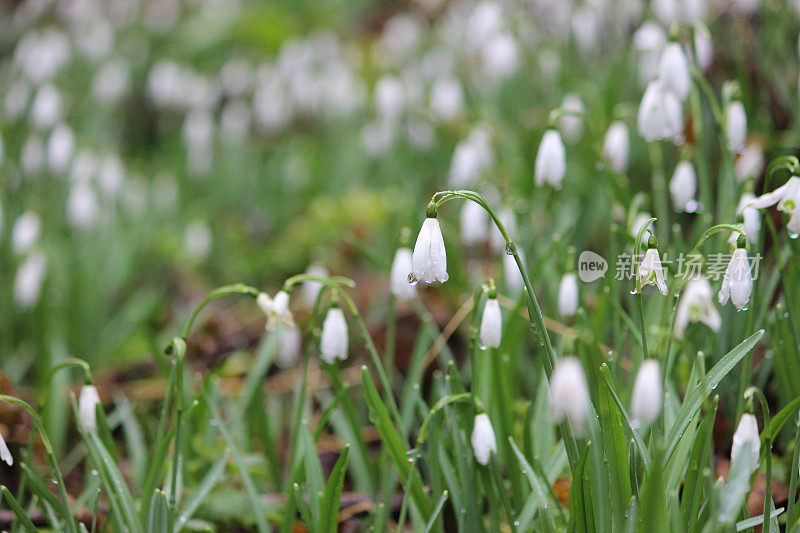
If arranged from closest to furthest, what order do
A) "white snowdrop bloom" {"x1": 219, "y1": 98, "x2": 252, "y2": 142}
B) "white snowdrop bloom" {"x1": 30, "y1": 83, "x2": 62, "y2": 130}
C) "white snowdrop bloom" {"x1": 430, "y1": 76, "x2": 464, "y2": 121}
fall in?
"white snowdrop bloom" {"x1": 430, "y1": 76, "x2": 464, "y2": 121} → "white snowdrop bloom" {"x1": 30, "y1": 83, "x2": 62, "y2": 130} → "white snowdrop bloom" {"x1": 219, "y1": 98, "x2": 252, "y2": 142}

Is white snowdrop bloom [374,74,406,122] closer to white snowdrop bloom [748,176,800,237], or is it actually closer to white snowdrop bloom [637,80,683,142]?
white snowdrop bloom [637,80,683,142]

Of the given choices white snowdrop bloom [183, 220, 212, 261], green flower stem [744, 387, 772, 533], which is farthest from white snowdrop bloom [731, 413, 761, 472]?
white snowdrop bloom [183, 220, 212, 261]

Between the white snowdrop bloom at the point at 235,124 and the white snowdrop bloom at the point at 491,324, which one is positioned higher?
the white snowdrop bloom at the point at 235,124

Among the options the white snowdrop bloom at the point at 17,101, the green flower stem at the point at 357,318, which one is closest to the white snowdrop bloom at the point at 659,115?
the green flower stem at the point at 357,318

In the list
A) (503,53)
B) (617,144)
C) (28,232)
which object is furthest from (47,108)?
(617,144)

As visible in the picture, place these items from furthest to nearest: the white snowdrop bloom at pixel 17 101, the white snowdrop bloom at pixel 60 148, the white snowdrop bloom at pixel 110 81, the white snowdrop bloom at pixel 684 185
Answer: the white snowdrop bloom at pixel 110 81
the white snowdrop bloom at pixel 17 101
the white snowdrop bloom at pixel 60 148
the white snowdrop bloom at pixel 684 185

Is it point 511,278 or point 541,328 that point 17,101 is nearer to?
point 511,278

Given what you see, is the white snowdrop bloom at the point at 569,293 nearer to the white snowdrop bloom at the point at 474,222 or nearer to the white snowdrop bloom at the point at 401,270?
the white snowdrop bloom at the point at 401,270
